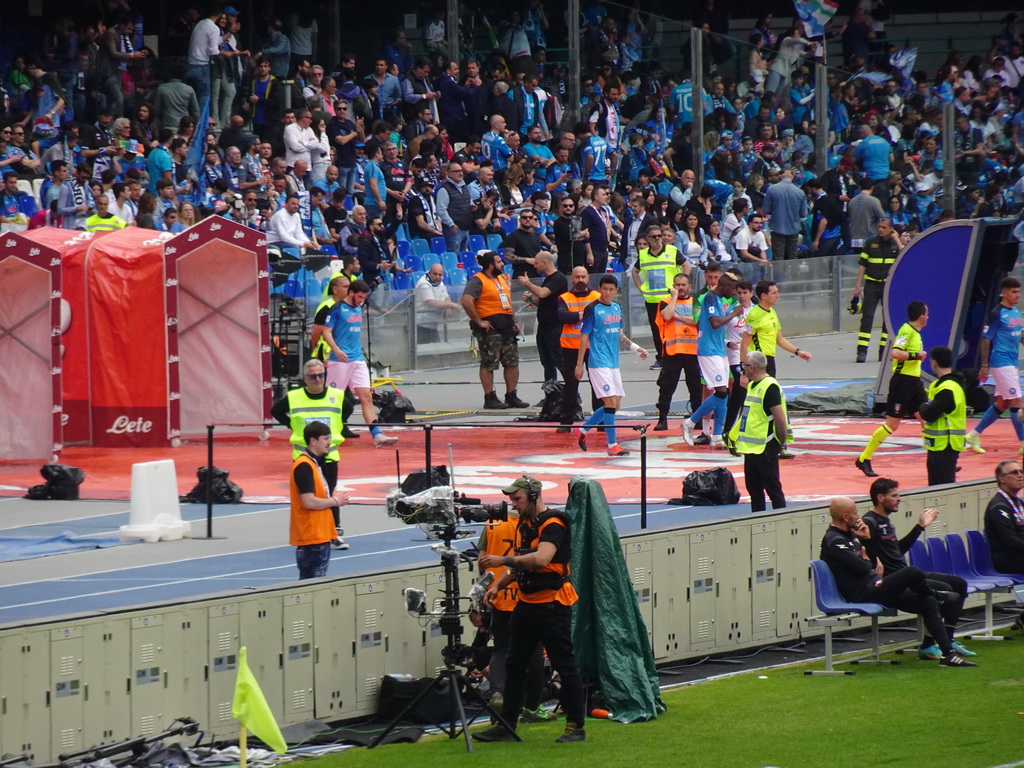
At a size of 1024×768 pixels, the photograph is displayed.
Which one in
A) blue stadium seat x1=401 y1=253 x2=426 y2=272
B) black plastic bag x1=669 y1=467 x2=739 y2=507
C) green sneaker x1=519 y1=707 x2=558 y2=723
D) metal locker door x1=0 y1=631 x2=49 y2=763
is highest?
blue stadium seat x1=401 y1=253 x2=426 y2=272

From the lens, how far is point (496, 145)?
3288 cm

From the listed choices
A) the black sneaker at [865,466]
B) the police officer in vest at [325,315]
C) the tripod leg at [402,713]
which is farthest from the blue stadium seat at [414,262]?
the tripod leg at [402,713]

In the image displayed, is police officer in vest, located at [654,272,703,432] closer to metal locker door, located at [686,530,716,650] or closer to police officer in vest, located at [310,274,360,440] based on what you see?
police officer in vest, located at [310,274,360,440]

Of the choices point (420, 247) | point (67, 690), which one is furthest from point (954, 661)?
point (420, 247)

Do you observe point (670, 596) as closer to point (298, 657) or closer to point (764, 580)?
point (764, 580)

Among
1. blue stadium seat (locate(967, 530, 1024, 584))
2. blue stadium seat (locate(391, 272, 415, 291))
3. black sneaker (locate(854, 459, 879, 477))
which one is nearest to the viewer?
blue stadium seat (locate(967, 530, 1024, 584))

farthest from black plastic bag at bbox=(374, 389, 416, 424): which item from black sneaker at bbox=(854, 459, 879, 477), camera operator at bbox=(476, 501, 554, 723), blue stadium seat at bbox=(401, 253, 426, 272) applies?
camera operator at bbox=(476, 501, 554, 723)

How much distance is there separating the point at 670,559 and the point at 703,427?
8061mm

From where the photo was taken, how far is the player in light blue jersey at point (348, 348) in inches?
806

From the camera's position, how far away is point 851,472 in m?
18.8

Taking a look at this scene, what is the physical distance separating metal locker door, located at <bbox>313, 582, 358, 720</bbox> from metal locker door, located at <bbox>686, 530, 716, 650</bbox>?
297 centimetres

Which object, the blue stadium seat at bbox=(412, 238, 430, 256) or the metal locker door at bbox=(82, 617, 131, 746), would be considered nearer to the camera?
the metal locker door at bbox=(82, 617, 131, 746)

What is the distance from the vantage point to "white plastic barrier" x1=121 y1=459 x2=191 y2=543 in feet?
52.9

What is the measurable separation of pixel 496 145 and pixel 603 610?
22564 millimetres
